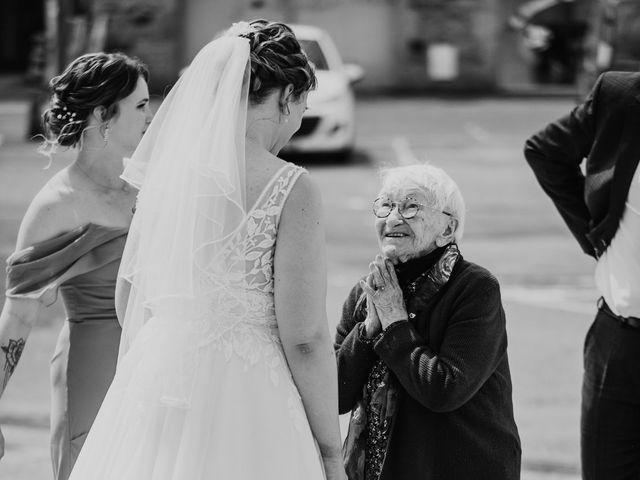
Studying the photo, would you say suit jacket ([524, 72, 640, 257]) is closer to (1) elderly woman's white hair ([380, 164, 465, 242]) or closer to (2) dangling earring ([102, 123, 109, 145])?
(1) elderly woman's white hair ([380, 164, 465, 242])

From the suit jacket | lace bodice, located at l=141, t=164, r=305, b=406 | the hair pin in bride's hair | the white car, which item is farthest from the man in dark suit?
the white car

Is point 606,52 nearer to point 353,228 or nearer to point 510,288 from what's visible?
point 353,228

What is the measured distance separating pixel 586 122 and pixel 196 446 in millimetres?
1915

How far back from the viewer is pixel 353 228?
12.5m

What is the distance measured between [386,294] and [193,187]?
686mm

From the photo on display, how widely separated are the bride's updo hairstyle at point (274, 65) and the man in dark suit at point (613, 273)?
1375mm

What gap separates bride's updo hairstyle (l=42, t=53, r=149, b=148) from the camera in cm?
380

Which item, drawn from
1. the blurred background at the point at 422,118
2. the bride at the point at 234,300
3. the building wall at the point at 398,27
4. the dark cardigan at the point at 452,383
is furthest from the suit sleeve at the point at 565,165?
the building wall at the point at 398,27

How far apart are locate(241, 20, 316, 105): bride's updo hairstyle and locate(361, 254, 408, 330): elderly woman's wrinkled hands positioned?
0.61m

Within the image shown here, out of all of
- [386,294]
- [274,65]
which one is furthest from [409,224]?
[274,65]

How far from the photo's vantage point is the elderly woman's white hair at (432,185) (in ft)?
11.2

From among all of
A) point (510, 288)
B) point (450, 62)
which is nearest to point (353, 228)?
point (510, 288)

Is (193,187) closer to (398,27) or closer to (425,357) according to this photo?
(425,357)

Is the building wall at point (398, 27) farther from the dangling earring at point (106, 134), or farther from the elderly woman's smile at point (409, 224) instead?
the elderly woman's smile at point (409, 224)
